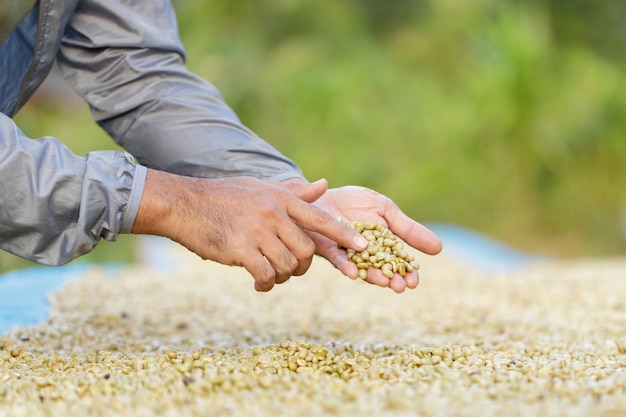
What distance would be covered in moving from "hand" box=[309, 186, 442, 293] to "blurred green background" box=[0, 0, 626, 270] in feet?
14.2

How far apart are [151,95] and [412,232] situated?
0.86 meters

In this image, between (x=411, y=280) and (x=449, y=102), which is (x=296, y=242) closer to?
(x=411, y=280)

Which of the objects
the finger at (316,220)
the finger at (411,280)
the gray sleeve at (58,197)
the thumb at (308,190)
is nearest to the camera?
the gray sleeve at (58,197)

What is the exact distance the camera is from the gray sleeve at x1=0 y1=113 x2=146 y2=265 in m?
1.78

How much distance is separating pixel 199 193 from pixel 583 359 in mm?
1077

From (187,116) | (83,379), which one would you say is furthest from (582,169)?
(83,379)

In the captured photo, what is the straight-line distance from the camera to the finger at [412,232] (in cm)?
214

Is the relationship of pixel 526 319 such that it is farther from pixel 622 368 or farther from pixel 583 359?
pixel 622 368

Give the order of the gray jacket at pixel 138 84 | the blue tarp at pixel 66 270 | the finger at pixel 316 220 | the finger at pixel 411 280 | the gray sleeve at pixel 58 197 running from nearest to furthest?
1. the gray sleeve at pixel 58 197
2. the finger at pixel 316 220
3. the finger at pixel 411 280
4. the gray jacket at pixel 138 84
5. the blue tarp at pixel 66 270

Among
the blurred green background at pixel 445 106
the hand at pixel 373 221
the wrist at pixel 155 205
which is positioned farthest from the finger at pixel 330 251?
the blurred green background at pixel 445 106

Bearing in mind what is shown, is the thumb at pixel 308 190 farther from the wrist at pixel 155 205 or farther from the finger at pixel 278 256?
the wrist at pixel 155 205

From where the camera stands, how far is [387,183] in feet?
32.2

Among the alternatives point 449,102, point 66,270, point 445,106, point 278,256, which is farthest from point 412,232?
point 449,102

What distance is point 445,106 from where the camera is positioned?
10.3m
